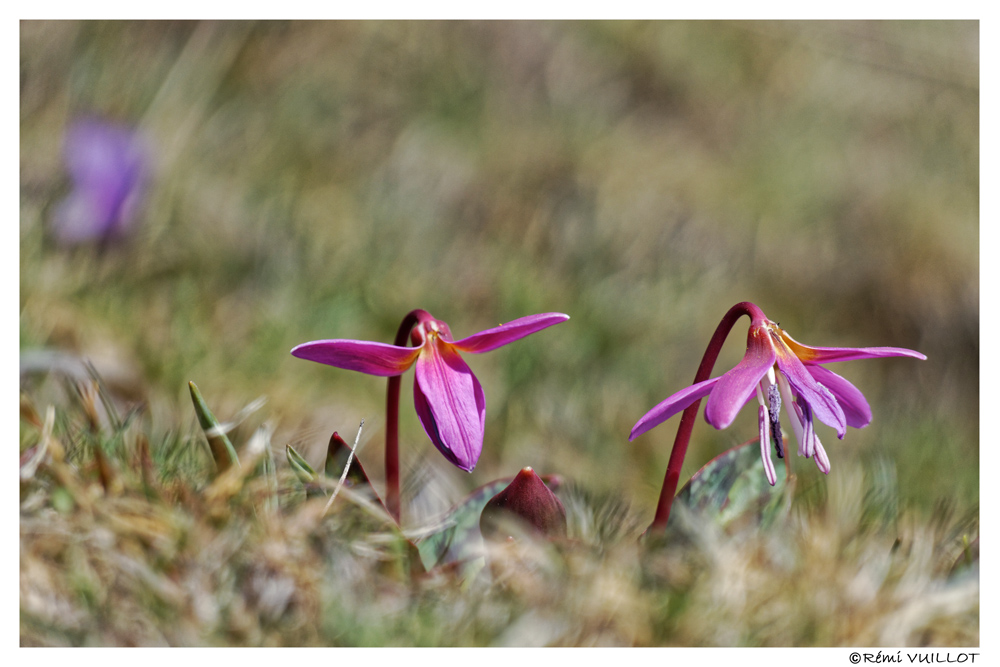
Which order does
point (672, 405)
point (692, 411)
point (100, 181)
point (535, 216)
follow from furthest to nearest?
point (535, 216) → point (100, 181) → point (692, 411) → point (672, 405)

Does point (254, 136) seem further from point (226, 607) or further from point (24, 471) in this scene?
point (226, 607)

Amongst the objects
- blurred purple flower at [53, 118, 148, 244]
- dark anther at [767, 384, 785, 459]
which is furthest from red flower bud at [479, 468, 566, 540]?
blurred purple flower at [53, 118, 148, 244]

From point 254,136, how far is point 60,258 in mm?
1033

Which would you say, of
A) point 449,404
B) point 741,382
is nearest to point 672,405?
point 741,382

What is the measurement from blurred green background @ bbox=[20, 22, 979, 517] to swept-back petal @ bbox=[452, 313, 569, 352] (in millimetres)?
946

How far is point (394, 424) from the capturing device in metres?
1.15

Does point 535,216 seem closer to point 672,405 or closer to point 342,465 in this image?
point 342,465

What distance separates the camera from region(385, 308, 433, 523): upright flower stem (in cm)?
112

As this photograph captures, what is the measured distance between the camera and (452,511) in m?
1.26

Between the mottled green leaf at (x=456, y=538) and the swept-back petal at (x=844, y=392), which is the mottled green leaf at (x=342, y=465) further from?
the swept-back petal at (x=844, y=392)

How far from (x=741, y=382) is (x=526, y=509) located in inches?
13.3

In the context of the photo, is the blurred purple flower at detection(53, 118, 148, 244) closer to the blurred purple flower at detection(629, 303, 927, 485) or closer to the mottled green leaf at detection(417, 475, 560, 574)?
the mottled green leaf at detection(417, 475, 560, 574)

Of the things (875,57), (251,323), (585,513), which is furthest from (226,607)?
(875,57)

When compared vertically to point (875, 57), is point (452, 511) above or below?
below
